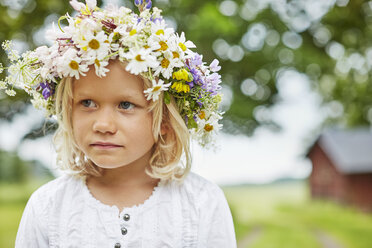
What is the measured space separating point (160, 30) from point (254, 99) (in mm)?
8100

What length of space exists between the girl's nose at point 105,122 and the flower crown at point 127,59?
0.18 metres

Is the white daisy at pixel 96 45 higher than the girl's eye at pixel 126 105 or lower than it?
higher

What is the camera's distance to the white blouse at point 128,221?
6.68 ft

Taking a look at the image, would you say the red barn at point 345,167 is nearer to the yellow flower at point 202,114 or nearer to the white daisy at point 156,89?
the yellow flower at point 202,114

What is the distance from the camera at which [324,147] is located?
69.4 feet

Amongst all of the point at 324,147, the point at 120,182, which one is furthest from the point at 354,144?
the point at 120,182

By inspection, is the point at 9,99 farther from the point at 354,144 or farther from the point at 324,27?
the point at 354,144

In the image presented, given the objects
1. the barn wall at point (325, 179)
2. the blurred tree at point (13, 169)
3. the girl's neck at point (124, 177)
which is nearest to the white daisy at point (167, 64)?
the girl's neck at point (124, 177)

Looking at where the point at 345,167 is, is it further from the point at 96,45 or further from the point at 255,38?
the point at 96,45

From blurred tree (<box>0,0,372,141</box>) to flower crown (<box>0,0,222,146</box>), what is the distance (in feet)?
15.9

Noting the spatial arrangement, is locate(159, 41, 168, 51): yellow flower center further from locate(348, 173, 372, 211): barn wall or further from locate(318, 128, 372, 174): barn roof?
locate(348, 173, 372, 211): barn wall

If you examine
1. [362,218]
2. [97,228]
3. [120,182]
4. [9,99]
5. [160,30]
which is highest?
[9,99]

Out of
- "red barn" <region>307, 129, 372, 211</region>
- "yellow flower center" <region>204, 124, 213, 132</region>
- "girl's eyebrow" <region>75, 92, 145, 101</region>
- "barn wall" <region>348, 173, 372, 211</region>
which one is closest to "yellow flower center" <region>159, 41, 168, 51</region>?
"girl's eyebrow" <region>75, 92, 145, 101</region>

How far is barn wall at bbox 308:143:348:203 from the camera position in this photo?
19.5 m
